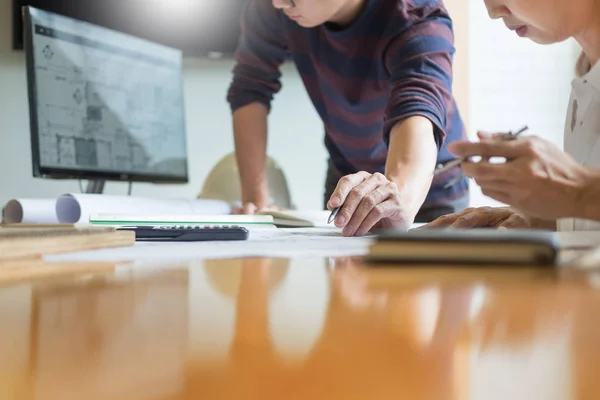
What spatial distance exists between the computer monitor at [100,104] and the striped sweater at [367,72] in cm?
29

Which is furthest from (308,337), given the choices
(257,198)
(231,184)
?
(231,184)

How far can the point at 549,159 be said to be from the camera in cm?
57

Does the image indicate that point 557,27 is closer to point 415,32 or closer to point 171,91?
point 415,32

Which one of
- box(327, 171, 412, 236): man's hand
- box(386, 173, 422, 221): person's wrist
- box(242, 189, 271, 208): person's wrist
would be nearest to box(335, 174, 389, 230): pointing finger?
box(327, 171, 412, 236): man's hand

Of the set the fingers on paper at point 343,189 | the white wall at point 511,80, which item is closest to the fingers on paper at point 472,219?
the fingers on paper at point 343,189

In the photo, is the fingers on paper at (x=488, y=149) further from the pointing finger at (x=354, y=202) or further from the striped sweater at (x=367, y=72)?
the striped sweater at (x=367, y=72)

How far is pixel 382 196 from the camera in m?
0.90

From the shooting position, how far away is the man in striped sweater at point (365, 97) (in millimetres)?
1025

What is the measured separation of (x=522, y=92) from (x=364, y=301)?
2419mm

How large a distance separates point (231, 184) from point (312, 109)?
727 mm

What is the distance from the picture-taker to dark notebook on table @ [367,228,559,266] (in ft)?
1.34

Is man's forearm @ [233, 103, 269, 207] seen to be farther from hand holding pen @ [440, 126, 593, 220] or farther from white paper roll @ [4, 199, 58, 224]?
hand holding pen @ [440, 126, 593, 220]

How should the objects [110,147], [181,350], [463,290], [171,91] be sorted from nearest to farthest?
1. [181,350]
2. [463,290]
3. [110,147]
4. [171,91]

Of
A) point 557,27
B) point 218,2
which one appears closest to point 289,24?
point 557,27
